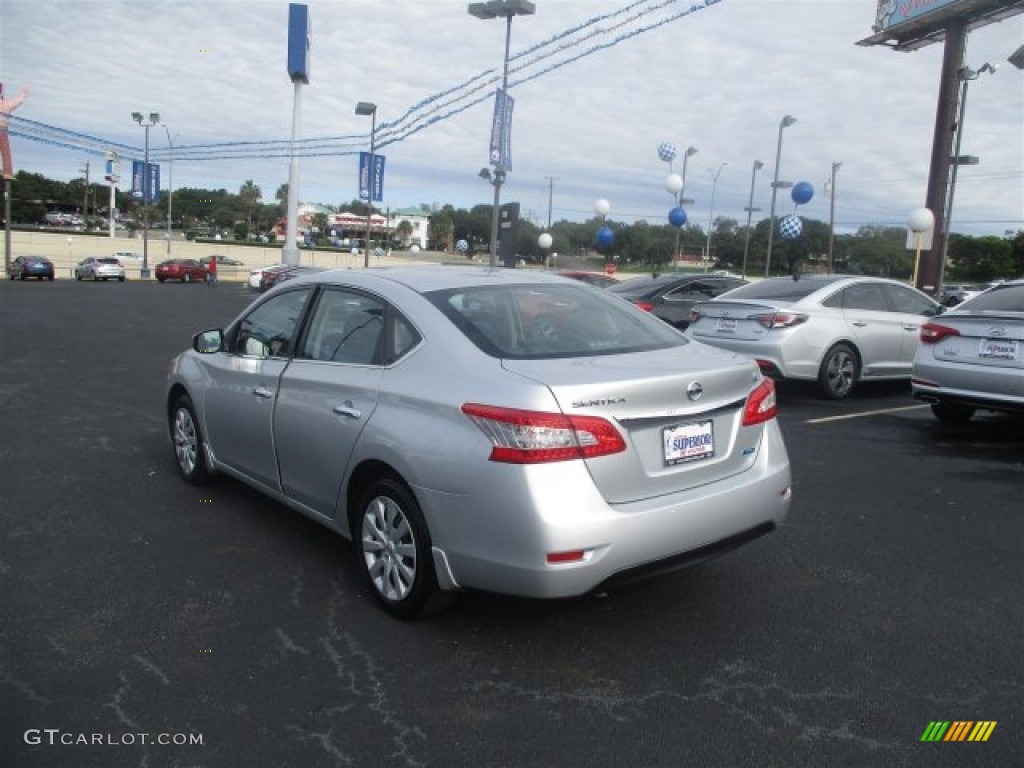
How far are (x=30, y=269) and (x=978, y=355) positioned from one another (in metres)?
47.3

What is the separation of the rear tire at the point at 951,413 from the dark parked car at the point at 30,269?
4655cm

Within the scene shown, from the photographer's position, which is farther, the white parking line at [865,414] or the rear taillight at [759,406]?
the white parking line at [865,414]

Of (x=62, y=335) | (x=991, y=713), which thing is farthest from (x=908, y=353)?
(x=62, y=335)

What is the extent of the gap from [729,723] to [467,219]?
102974mm

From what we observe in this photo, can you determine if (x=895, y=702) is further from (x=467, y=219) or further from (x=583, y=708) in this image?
(x=467, y=219)

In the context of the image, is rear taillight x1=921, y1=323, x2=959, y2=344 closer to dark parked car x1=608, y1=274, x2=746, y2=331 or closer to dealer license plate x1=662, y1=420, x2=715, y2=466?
dark parked car x1=608, y1=274, x2=746, y2=331

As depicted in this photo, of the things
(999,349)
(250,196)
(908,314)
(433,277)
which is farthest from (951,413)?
(250,196)

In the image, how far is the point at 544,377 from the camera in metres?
3.25

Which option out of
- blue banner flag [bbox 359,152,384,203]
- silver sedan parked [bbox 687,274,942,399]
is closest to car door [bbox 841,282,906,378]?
silver sedan parked [bbox 687,274,942,399]

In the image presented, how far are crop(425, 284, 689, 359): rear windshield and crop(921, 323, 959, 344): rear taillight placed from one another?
14.3 ft

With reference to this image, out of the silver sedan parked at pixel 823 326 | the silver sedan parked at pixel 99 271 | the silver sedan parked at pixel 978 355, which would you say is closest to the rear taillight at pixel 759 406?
the silver sedan parked at pixel 978 355

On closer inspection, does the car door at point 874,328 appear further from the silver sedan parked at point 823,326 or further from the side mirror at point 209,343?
the side mirror at point 209,343

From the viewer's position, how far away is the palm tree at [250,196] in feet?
450

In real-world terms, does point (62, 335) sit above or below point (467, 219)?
below
